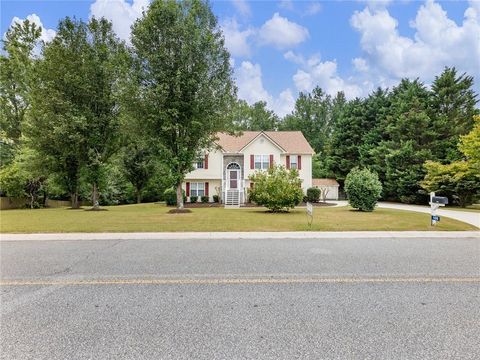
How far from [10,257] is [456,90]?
36.8 meters

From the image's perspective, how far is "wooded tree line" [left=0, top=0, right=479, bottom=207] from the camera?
18.9 m

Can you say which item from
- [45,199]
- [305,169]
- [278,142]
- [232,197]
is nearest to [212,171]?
[232,197]

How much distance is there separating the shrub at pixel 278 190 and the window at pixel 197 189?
11283mm

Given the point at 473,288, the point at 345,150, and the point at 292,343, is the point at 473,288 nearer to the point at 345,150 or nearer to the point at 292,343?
the point at 292,343

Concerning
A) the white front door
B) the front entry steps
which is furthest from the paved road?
the white front door

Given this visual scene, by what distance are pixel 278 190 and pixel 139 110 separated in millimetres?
10248

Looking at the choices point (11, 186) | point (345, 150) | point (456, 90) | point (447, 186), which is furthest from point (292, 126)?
point (11, 186)

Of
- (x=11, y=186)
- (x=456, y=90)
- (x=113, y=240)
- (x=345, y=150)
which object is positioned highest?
(x=456, y=90)

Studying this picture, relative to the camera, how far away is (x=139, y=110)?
19406 mm

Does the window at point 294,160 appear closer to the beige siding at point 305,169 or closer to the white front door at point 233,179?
the beige siding at point 305,169

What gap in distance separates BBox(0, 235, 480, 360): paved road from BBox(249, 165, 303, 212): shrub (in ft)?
38.5

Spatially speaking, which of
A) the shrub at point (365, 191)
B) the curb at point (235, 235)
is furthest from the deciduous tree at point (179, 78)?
the shrub at point (365, 191)

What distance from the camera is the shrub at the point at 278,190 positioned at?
1925 cm

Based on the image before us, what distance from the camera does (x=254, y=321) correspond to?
365 centimetres
